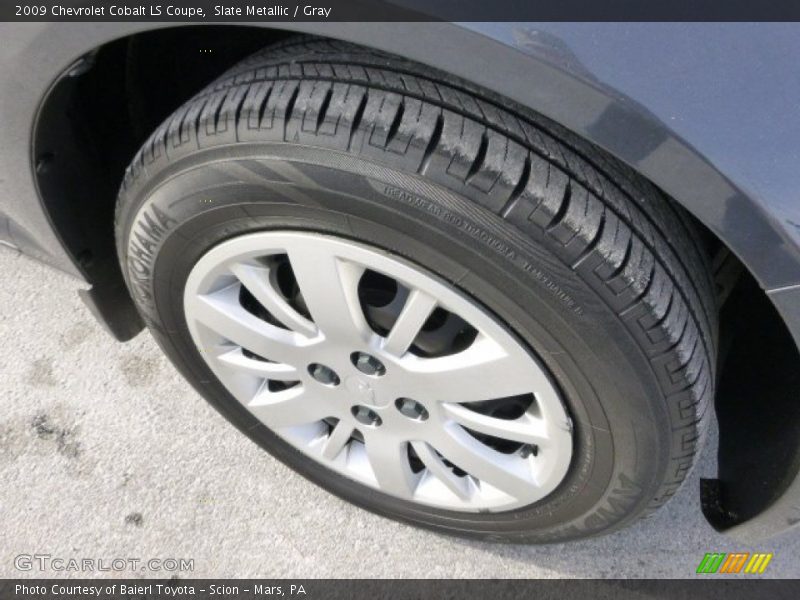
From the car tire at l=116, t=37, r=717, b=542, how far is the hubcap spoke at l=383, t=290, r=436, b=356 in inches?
2.3

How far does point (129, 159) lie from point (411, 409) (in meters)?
0.74

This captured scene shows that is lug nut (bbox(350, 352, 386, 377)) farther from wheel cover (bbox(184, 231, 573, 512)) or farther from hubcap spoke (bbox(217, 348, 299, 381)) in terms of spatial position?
hubcap spoke (bbox(217, 348, 299, 381))

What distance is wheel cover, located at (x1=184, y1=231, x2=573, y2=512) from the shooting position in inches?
45.1

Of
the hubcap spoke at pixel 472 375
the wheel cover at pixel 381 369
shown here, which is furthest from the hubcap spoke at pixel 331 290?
the hubcap spoke at pixel 472 375

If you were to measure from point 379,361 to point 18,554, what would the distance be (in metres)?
1.00

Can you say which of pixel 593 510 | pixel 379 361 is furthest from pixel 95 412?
pixel 593 510

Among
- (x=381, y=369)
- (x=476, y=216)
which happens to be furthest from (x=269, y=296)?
(x=476, y=216)

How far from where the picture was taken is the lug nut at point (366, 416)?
1.43 m

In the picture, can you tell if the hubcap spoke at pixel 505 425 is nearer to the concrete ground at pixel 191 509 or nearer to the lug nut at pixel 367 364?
the lug nut at pixel 367 364

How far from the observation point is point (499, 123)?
3.26 ft

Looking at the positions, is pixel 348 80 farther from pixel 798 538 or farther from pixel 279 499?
pixel 798 538

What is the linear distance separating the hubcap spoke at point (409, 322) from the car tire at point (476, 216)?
59mm

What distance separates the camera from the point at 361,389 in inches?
53.5

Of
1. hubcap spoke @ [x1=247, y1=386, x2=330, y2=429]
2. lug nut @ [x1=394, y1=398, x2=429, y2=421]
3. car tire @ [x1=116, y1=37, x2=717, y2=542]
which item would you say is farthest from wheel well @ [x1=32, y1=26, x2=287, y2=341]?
lug nut @ [x1=394, y1=398, x2=429, y2=421]
